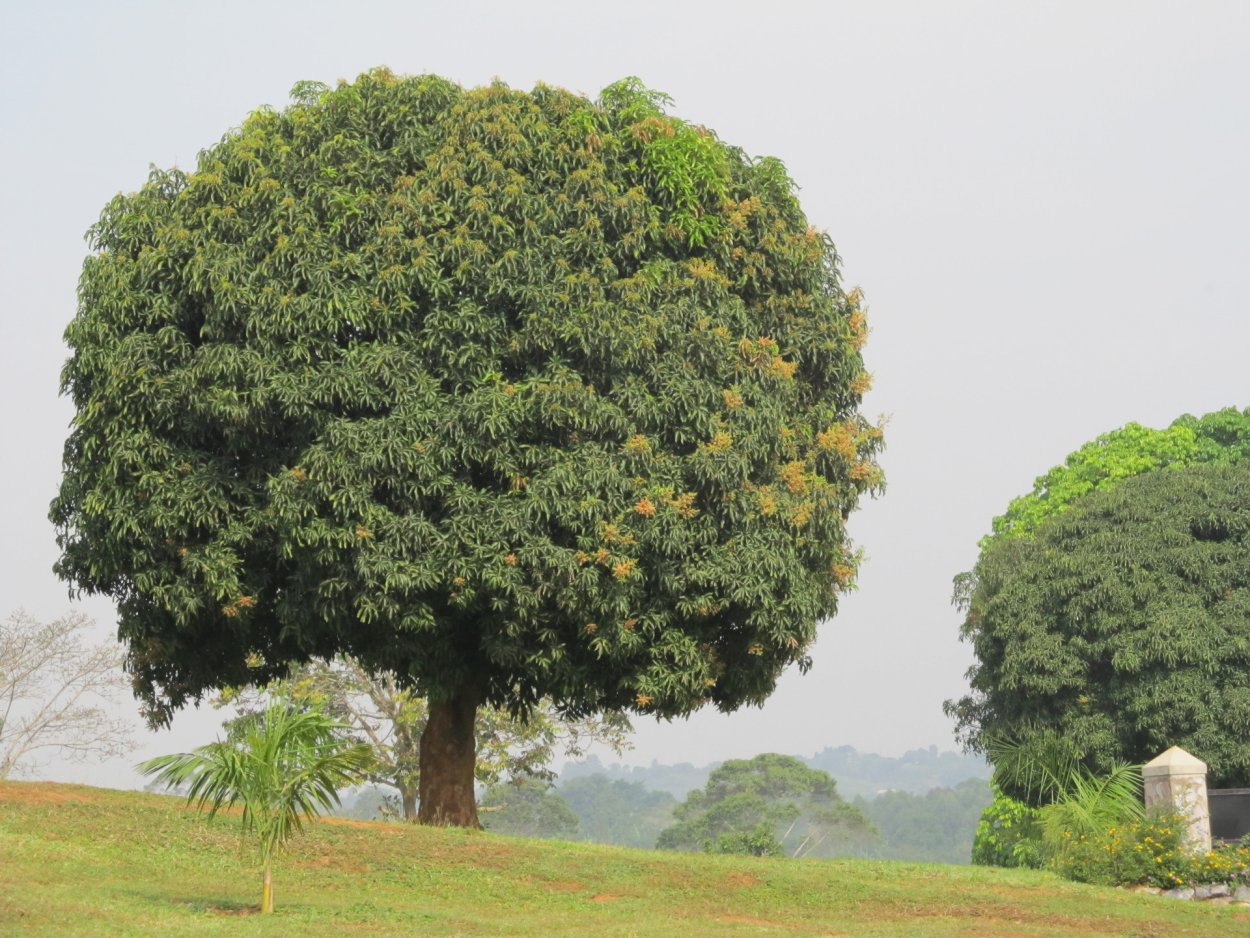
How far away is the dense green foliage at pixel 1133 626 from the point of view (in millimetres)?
33562

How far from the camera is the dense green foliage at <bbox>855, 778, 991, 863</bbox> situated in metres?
165

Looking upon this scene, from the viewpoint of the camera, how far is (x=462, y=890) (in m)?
18.5

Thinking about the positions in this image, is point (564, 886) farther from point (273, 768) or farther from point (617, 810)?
point (617, 810)

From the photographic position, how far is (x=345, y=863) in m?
19.6

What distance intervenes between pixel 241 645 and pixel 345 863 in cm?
624

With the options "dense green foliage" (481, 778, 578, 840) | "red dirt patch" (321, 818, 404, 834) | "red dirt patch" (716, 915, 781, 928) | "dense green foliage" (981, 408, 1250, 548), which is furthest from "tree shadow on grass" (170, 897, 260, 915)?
"dense green foliage" (481, 778, 578, 840)

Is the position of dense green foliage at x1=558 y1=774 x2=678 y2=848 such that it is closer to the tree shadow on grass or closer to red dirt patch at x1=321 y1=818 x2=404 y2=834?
red dirt patch at x1=321 y1=818 x2=404 y2=834

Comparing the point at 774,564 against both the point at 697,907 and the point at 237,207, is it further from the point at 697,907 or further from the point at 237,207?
the point at 237,207

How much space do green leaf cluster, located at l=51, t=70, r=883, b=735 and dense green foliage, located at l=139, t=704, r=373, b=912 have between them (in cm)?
595

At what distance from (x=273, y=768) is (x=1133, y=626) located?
2541cm

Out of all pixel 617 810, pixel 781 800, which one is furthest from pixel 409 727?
pixel 617 810

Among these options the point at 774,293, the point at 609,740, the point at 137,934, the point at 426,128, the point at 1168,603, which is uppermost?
the point at 426,128

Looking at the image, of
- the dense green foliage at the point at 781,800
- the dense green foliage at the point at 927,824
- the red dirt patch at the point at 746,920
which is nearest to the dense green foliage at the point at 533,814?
the dense green foliage at the point at 781,800

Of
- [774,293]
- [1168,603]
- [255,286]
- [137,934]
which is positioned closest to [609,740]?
[1168,603]
